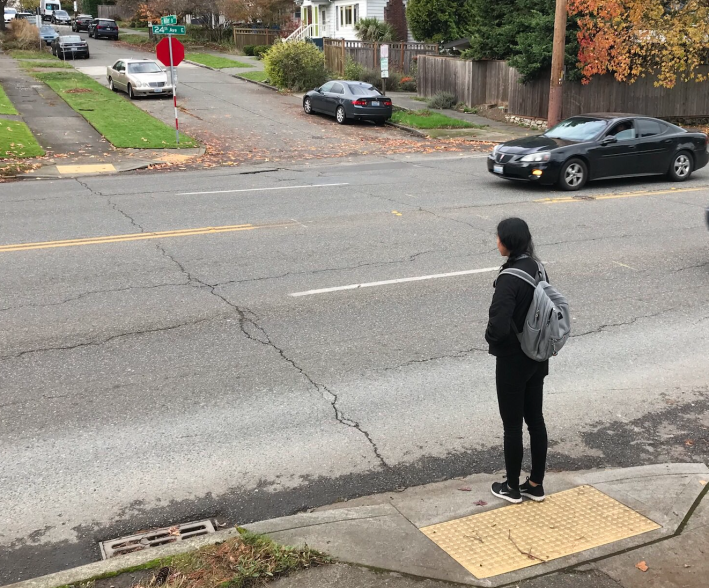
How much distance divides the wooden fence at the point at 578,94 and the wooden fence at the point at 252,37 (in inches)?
1097

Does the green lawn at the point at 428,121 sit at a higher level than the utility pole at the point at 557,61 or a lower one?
lower

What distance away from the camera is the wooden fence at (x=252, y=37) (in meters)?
54.2

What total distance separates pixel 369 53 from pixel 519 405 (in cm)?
3392

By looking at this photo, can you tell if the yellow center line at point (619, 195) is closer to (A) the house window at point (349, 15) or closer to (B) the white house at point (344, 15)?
(B) the white house at point (344, 15)

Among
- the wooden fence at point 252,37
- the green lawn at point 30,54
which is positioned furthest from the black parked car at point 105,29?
the green lawn at point 30,54

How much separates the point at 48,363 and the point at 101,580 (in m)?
3.36

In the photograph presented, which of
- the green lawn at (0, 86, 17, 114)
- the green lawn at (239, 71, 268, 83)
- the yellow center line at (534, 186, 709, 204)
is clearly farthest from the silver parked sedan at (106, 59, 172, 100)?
the yellow center line at (534, 186, 709, 204)

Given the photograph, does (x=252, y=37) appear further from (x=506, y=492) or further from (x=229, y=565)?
(x=229, y=565)

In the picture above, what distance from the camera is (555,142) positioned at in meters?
15.7

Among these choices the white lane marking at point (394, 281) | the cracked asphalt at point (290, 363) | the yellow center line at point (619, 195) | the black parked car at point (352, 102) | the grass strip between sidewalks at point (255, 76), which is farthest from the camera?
the grass strip between sidewalks at point (255, 76)

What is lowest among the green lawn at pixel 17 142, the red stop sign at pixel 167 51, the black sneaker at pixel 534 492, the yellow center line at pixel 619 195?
the black sneaker at pixel 534 492

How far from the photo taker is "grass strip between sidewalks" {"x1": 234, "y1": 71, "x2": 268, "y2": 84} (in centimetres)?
3750

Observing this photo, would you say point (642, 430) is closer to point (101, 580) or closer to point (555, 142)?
point (101, 580)

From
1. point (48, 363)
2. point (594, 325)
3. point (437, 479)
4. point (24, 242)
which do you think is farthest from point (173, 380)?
point (24, 242)
